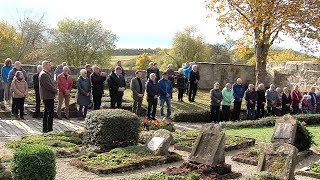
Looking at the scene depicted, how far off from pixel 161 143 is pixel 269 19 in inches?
498

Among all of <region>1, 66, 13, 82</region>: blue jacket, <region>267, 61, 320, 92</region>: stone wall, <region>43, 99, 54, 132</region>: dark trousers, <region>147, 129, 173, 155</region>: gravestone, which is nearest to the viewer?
<region>147, 129, 173, 155</region>: gravestone

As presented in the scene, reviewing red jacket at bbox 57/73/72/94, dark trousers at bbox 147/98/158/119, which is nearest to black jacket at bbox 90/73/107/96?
red jacket at bbox 57/73/72/94

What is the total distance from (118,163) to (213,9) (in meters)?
14.3

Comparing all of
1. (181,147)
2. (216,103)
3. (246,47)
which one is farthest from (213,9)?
(181,147)

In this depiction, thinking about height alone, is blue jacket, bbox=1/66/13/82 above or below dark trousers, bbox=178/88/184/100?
above

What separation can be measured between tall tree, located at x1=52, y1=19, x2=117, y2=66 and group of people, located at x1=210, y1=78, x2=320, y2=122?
23.3 m

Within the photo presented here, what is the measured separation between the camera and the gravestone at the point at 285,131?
11.4 meters

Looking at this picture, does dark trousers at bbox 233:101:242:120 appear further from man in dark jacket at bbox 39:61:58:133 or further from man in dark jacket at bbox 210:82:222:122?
man in dark jacket at bbox 39:61:58:133

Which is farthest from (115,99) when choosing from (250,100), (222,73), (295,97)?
(222,73)

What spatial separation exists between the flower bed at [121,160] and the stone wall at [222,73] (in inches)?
587

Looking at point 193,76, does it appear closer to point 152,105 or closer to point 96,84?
point 152,105

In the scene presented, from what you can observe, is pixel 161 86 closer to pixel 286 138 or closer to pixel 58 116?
pixel 58 116

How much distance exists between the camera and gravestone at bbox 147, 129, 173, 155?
1055 cm

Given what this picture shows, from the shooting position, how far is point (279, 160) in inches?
337
